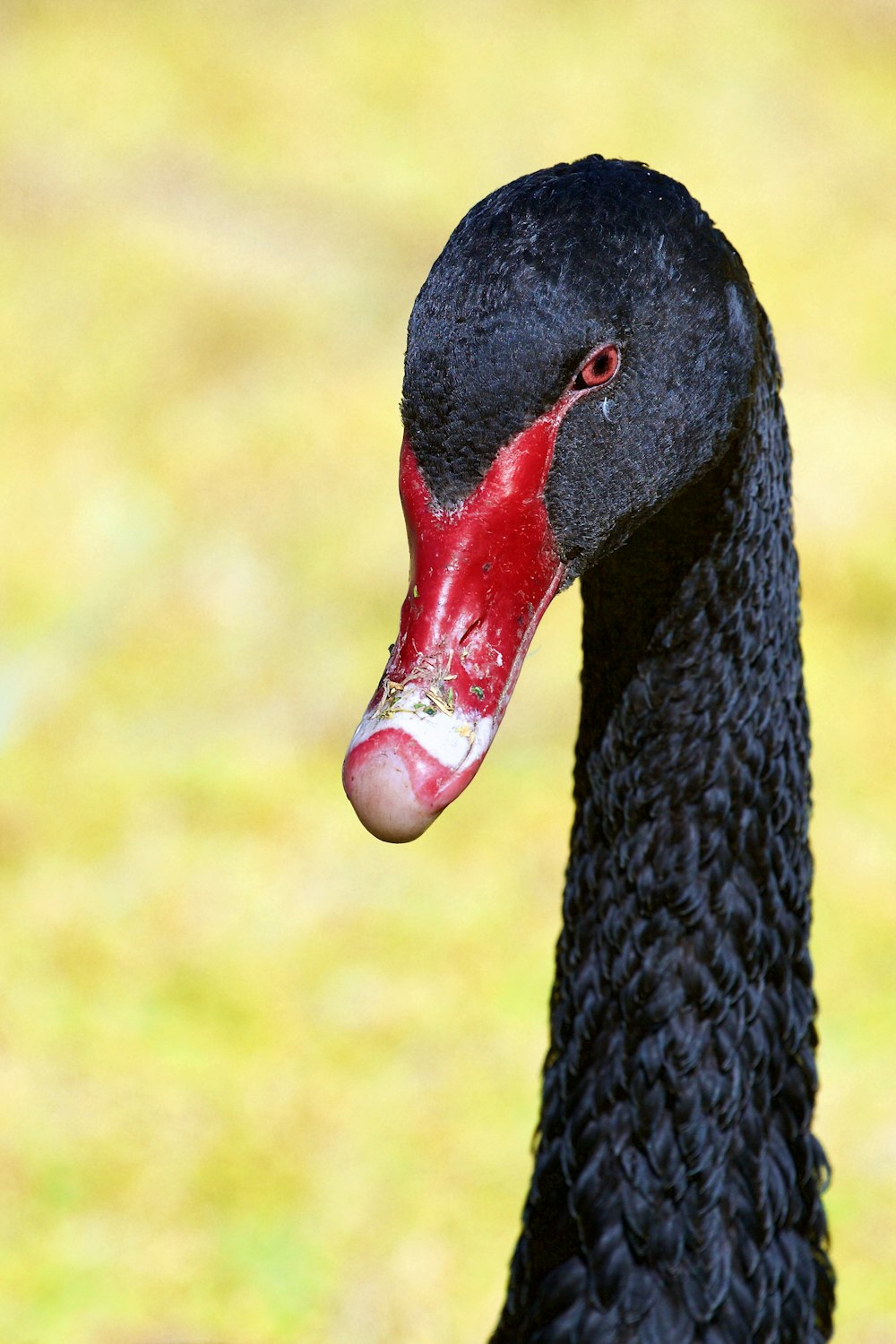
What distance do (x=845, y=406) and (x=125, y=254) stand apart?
287cm

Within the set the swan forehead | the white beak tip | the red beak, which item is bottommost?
the white beak tip

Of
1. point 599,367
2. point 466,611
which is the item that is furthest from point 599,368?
point 466,611

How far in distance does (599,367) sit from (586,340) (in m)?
0.05

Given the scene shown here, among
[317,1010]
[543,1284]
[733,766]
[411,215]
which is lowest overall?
[543,1284]

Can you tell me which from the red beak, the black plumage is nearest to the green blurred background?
the black plumage

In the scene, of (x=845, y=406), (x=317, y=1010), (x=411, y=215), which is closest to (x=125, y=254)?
(x=411, y=215)

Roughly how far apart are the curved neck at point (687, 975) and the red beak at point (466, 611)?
1.10ft

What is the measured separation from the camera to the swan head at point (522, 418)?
1.58 metres

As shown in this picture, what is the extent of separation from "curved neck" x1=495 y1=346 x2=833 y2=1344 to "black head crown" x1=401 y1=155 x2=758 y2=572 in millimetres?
→ 259

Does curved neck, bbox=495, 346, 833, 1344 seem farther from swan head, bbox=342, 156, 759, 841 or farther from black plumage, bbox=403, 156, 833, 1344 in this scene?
swan head, bbox=342, 156, 759, 841

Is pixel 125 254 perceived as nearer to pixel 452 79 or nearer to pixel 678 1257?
pixel 452 79

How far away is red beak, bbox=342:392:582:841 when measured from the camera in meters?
1.57

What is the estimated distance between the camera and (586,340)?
1611 millimetres

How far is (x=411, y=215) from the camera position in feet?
Answer: 23.3
